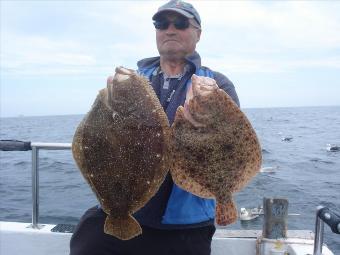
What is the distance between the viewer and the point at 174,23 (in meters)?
3.19

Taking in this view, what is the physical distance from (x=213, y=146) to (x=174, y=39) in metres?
1.18

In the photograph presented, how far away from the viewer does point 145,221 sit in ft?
10.6

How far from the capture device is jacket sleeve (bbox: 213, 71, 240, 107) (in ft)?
10.1

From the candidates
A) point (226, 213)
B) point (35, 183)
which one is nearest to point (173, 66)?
point (226, 213)

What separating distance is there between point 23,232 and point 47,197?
27.9 feet

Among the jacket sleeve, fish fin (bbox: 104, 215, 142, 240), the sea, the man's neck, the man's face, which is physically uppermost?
the man's face

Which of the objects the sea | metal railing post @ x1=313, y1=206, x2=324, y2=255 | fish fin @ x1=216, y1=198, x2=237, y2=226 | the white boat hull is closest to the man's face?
fish fin @ x1=216, y1=198, x2=237, y2=226

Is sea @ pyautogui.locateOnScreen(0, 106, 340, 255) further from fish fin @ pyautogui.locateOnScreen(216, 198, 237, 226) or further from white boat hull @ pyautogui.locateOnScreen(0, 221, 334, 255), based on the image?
fish fin @ pyautogui.locateOnScreen(216, 198, 237, 226)

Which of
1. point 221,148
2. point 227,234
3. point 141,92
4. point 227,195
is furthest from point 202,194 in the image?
point 227,234

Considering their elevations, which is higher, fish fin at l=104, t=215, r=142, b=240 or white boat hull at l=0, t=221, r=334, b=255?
fish fin at l=104, t=215, r=142, b=240

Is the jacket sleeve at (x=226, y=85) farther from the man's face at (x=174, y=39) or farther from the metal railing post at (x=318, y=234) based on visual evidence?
the metal railing post at (x=318, y=234)

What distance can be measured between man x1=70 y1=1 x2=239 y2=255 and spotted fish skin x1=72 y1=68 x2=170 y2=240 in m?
0.70

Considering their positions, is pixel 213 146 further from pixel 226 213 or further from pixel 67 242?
pixel 67 242

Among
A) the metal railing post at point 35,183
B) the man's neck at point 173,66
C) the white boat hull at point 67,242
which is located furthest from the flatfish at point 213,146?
the metal railing post at point 35,183
